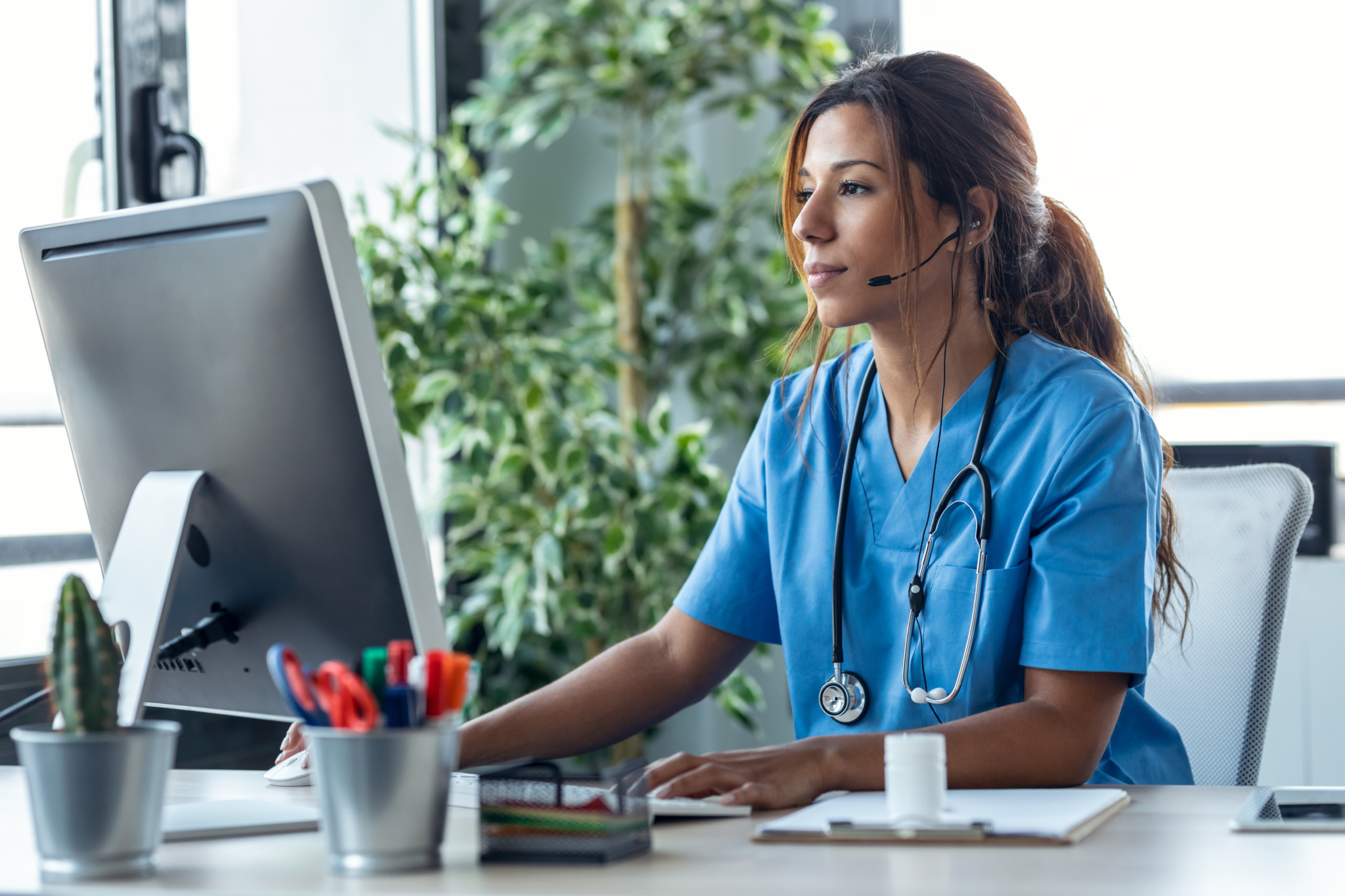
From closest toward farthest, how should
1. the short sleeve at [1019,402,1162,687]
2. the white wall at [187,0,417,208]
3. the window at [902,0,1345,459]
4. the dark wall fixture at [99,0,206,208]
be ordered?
the short sleeve at [1019,402,1162,687] → the dark wall fixture at [99,0,206,208] → the white wall at [187,0,417,208] → the window at [902,0,1345,459]

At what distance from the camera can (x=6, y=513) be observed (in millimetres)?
1878

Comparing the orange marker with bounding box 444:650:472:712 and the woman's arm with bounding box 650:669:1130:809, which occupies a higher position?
the orange marker with bounding box 444:650:472:712

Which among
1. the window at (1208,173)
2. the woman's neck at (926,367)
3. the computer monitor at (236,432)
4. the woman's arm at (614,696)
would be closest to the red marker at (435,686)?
the computer monitor at (236,432)

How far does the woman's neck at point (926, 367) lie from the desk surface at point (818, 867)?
0.53m

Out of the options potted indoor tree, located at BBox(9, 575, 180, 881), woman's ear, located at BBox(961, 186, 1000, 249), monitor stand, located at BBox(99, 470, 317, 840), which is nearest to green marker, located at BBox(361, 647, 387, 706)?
potted indoor tree, located at BBox(9, 575, 180, 881)

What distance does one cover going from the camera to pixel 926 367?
1347 mm

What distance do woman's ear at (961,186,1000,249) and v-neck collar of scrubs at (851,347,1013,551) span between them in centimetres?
13

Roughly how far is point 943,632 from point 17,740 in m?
0.77

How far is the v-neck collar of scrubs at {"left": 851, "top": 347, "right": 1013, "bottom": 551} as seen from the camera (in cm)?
126

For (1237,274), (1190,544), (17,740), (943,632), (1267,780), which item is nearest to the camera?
(17,740)

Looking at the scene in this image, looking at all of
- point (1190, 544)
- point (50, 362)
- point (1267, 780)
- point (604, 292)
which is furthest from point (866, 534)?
point (604, 292)

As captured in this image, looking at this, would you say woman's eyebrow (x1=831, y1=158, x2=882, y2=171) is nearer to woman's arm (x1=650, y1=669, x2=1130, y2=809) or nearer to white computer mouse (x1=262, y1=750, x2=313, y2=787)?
woman's arm (x1=650, y1=669, x2=1130, y2=809)

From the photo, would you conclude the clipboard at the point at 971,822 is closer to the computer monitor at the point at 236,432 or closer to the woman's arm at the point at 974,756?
the woman's arm at the point at 974,756

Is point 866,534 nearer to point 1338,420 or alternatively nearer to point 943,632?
point 943,632
